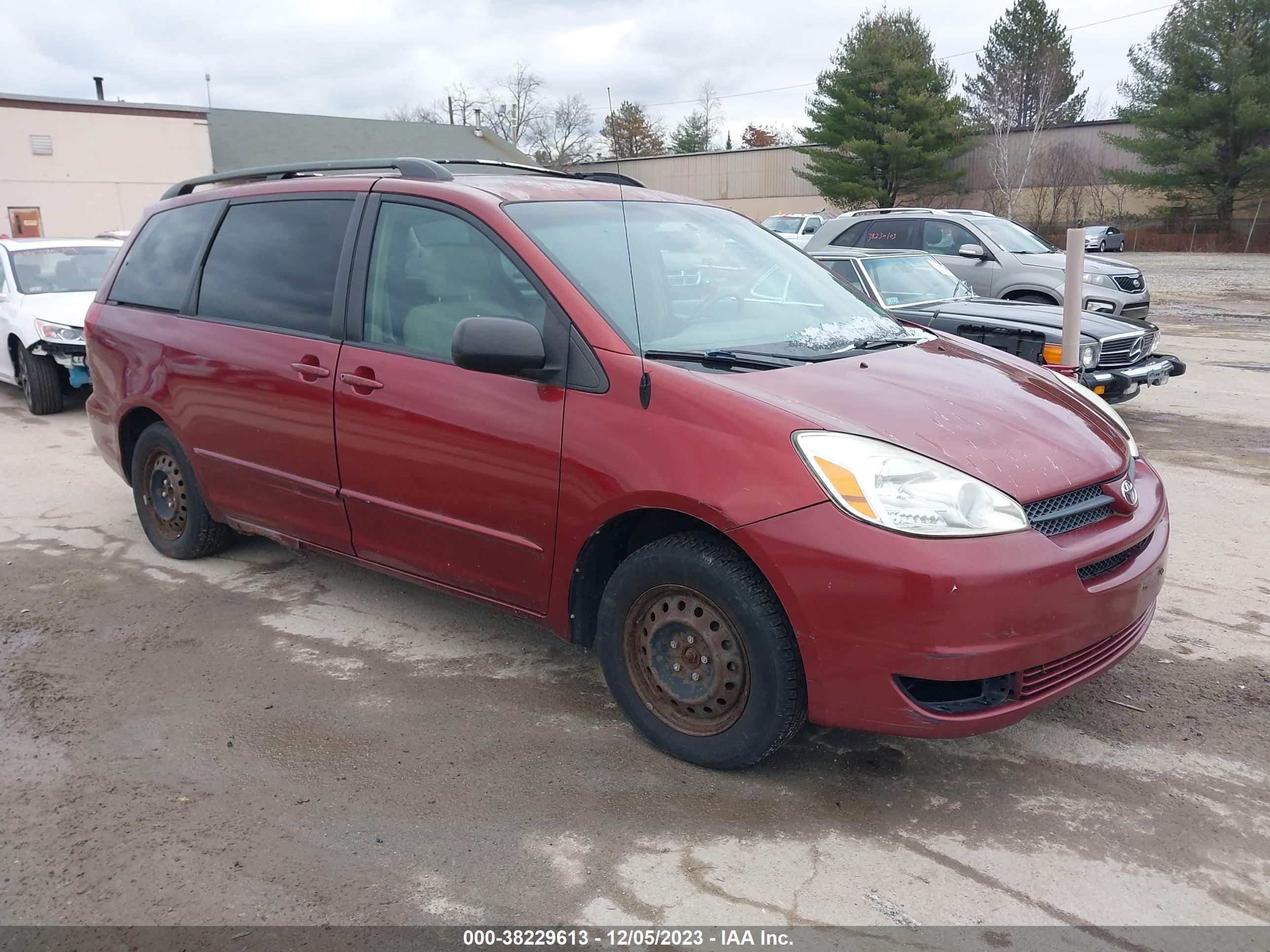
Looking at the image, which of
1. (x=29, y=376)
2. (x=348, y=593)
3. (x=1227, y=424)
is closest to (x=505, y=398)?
(x=348, y=593)

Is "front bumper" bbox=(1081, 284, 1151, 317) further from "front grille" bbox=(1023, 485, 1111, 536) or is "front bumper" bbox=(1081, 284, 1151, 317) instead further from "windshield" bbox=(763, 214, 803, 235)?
"windshield" bbox=(763, 214, 803, 235)

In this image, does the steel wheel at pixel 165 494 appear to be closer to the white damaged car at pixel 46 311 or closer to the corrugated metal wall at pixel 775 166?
the white damaged car at pixel 46 311

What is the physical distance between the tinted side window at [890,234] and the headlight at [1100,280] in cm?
200

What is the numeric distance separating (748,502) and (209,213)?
3368mm

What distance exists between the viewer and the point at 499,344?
332 centimetres

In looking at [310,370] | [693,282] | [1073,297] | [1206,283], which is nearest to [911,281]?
[1073,297]

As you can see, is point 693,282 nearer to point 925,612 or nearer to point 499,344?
point 499,344

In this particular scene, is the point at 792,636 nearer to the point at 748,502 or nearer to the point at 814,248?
the point at 748,502

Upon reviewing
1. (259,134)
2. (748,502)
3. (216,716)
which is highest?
(259,134)

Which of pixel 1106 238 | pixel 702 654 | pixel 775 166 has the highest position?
pixel 775 166

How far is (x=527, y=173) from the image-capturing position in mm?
4613

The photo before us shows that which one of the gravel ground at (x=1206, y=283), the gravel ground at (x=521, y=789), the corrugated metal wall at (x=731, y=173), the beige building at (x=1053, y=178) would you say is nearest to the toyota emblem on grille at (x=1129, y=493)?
the gravel ground at (x=521, y=789)

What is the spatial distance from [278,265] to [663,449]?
2.25 m

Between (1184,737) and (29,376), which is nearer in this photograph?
(1184,737)
